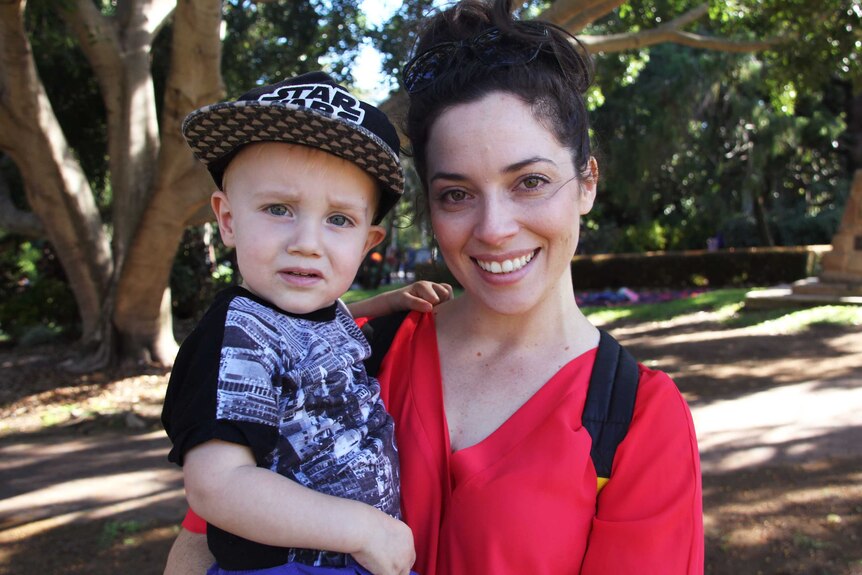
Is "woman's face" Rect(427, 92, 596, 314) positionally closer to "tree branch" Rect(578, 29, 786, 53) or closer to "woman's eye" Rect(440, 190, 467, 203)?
"woman's eye" Rect(440, 190, 467, 203)

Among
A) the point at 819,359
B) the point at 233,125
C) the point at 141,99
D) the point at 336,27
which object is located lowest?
the point at 819,359

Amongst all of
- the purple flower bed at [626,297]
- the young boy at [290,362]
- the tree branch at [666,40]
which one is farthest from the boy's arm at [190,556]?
the purple flower bed at [626,297]

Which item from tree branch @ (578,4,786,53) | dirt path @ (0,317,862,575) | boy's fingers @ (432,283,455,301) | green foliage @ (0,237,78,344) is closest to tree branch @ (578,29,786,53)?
tree branch @ (578,4,786,53)

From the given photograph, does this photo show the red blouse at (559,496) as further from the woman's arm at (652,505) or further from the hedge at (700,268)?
the hedge at (700,268)

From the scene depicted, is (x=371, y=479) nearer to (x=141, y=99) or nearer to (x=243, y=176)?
(x=243, y=176)

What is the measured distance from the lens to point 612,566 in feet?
4.88

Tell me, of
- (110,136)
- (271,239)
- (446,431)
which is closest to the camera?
(271,239)

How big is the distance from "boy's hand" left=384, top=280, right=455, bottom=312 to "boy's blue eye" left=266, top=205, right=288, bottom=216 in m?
0.65

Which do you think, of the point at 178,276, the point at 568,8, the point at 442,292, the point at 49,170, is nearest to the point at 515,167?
the point at 442,292

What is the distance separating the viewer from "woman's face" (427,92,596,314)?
1.79 m

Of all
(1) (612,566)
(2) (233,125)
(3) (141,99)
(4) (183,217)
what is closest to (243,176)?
(2) (233,125)

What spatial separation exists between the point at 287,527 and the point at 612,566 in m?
0.63

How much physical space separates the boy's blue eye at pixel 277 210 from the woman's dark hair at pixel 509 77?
0.47 m

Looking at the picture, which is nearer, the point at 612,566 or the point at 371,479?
the point at 612,566
